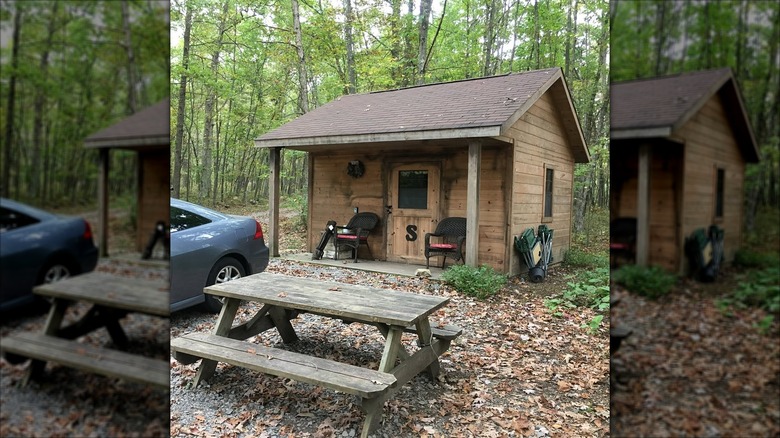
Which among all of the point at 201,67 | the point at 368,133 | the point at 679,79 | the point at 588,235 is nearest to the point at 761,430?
the point at 679,79

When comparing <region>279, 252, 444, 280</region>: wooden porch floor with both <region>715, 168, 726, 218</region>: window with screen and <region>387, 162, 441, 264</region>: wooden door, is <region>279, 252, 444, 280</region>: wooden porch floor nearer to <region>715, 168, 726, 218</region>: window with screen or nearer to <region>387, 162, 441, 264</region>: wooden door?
<region>387, 162, 441, 264</region>: wooden door

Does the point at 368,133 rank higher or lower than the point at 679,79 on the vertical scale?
higher

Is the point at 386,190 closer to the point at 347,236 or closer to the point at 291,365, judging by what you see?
the point at 347,236

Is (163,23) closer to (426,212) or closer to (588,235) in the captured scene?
(426,212)

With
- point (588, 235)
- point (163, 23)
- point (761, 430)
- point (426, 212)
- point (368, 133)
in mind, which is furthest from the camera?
point (588, 235)

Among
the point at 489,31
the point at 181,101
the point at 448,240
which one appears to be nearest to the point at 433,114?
the point at 448,240

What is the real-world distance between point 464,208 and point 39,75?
7.08 meters

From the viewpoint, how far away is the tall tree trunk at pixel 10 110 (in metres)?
0.59

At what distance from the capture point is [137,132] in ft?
1.94

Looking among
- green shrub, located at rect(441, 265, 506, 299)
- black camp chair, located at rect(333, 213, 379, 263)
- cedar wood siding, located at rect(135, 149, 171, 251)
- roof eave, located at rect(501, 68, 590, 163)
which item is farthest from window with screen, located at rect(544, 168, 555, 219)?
cedar wood siding, located at rect(135, 149, 171, 251)

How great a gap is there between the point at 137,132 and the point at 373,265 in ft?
23.6

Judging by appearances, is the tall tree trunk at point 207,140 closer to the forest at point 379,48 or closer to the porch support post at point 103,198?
the forest at point 379,48

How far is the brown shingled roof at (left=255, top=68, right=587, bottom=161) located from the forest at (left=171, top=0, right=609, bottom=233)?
3765 millimetres

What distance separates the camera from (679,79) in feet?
1.73
